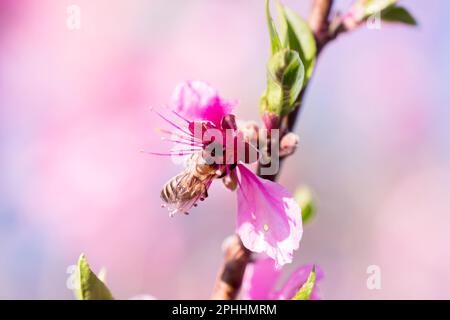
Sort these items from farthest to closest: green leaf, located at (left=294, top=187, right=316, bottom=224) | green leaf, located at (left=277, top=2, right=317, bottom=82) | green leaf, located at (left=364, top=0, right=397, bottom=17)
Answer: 1. green leaf, located at (left=294, top=187, right=316, bottom=224)
2. green leaf, located at (left=364, top=0, right=397, bottom=17)
3. green leaf, located at (left=277, top=2, right=317, bottom=82)

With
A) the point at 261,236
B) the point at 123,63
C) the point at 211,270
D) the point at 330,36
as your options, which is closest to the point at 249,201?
the point at 261,236

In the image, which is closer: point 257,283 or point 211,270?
point 257,283

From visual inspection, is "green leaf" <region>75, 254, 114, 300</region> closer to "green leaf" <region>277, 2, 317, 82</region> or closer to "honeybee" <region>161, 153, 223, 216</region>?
"honeybee" <region>161, 153, 223, 216</region>

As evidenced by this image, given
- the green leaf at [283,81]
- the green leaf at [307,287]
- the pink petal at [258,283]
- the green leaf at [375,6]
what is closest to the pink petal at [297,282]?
the pink petal at [258,283]

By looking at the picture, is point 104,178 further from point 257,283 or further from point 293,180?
point 257,283

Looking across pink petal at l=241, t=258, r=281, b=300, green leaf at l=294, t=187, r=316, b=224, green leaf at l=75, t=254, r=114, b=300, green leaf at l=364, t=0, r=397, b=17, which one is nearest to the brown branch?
pink petal at l=241, t=258, r=281, b=300

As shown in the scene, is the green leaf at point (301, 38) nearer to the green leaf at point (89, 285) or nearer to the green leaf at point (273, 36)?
the green leaf at point (273, 36)
